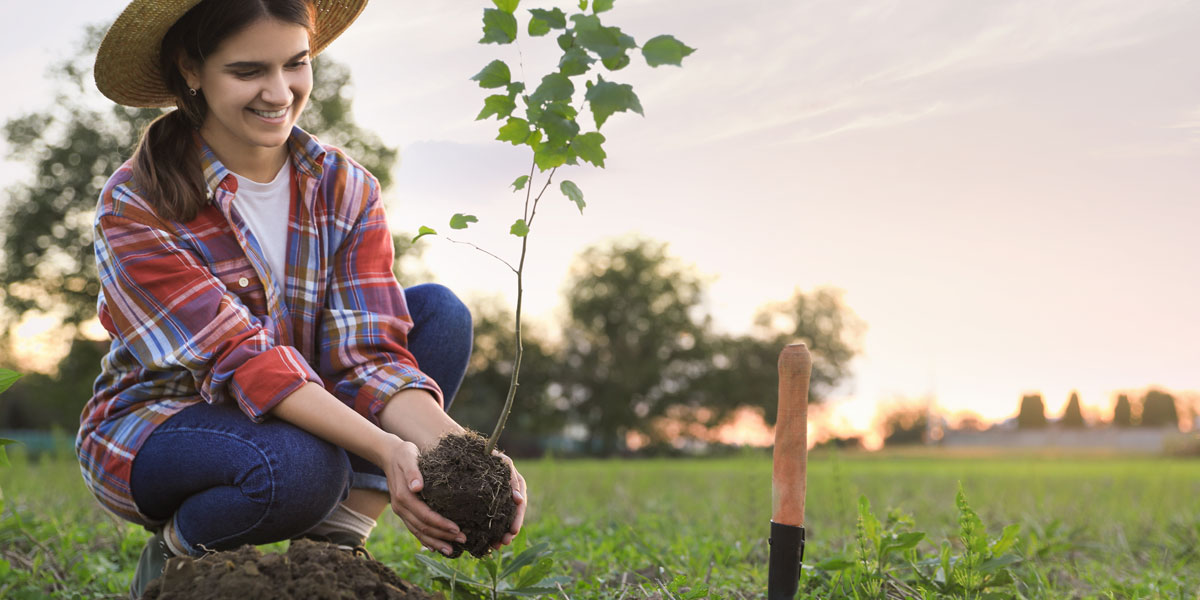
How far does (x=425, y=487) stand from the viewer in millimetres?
2012

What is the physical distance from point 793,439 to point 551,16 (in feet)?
3.80

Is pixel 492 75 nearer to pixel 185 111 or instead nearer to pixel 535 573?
pixel 185 111

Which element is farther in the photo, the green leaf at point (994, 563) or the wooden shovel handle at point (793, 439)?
the green leaf at point (994, 563)

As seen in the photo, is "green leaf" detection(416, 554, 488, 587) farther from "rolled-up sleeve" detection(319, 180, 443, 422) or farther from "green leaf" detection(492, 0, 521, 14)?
"green leaf" detection(492, 0, 521, 14)

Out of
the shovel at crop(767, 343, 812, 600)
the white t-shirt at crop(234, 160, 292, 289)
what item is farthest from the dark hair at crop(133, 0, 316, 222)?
the shovel at crop(767, 343, 812, 600)

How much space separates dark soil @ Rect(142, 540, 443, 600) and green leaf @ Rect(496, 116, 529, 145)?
1.00 m

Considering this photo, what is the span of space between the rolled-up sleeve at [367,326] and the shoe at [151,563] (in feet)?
2.19

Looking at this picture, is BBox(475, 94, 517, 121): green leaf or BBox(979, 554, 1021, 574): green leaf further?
BBox(979, 554, 1021, 574): green leaf

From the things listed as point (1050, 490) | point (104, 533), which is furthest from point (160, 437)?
point (1050, 490)

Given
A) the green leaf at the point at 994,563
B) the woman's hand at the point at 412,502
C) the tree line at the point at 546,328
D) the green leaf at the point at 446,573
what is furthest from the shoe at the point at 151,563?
the tree line at the point at 546,328

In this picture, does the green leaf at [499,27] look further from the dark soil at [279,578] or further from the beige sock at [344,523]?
the beige sock at [344,523]

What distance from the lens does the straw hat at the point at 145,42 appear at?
2.38 m

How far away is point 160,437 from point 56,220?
61.1 ft

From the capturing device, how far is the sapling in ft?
5.85
